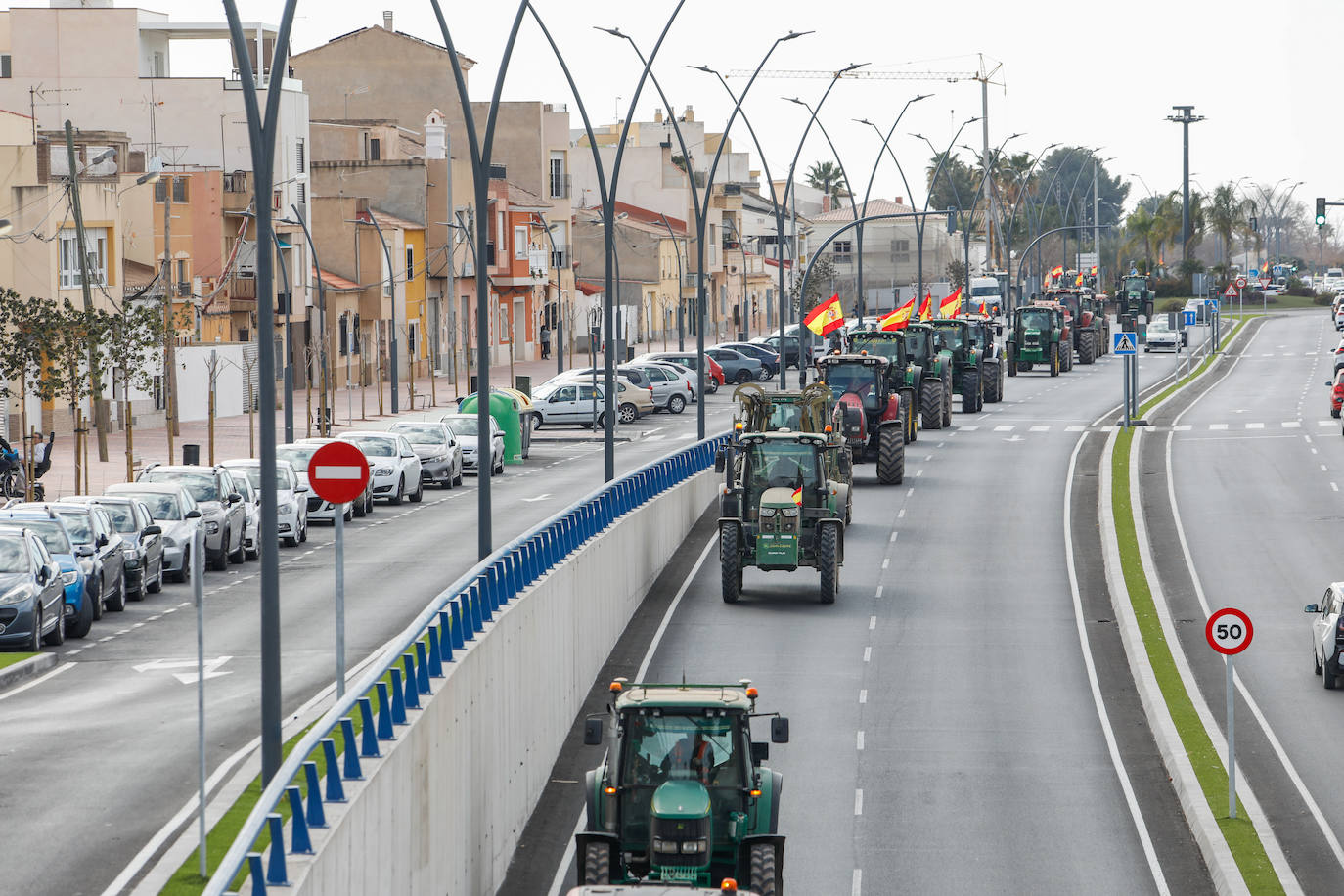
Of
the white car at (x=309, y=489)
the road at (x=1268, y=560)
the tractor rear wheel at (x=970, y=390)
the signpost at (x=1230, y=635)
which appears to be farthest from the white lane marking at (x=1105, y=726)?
the tractor rear wheel at (x=970, y=390)

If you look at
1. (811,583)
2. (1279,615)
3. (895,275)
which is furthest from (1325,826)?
(895,275)

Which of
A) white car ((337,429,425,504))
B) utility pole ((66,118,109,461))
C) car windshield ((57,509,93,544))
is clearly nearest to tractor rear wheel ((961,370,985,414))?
white car ((337,429,425,504))

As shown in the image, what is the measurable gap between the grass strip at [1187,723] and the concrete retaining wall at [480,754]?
6886 mm

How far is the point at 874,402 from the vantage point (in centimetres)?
4503

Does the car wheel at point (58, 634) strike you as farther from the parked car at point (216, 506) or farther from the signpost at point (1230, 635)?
the signpost at point (1230, 635)

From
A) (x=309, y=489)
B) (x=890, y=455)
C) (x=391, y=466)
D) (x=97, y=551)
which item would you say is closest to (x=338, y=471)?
(x=97, y=551)

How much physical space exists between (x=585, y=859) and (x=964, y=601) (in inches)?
702

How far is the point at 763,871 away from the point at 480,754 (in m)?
3.59

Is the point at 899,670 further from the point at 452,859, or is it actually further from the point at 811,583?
the point at 452,859

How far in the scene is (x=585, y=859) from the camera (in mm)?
15570

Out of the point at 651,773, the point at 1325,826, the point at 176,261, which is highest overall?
the point at 176,261

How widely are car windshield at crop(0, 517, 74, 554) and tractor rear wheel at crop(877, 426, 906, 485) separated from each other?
71.3 feet

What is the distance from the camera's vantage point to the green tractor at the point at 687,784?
15.5m

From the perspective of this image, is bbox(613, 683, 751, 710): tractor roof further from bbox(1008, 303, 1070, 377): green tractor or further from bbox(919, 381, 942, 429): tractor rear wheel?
bbox(1008, 303, 1070, 377): green tractor
